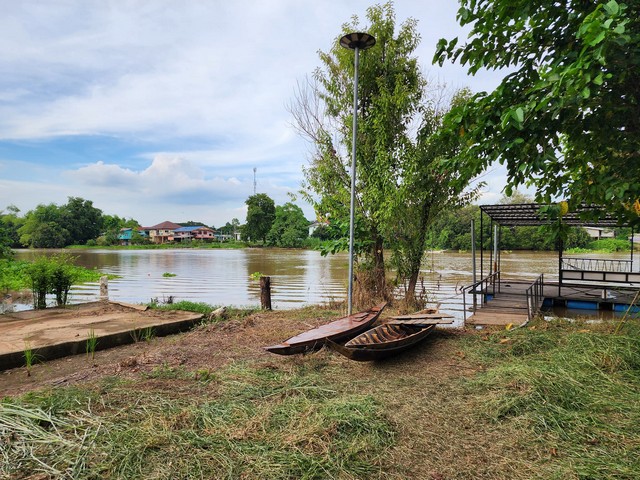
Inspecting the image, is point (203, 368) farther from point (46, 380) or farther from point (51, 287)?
point (51, 287)

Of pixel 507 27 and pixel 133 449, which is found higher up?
pixel 507 27

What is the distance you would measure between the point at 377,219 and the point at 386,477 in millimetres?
7358

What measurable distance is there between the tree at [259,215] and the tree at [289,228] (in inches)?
60.4

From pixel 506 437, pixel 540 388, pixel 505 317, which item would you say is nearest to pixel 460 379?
pixel 540 388

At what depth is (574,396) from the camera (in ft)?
12.1

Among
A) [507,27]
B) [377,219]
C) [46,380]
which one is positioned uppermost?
[507,27]

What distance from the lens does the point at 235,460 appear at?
110 inches

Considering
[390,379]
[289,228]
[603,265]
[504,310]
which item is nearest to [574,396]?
[390,379]

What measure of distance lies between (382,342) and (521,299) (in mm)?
7790

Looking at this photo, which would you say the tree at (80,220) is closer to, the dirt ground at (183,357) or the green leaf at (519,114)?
the dirt ground at (183,357)

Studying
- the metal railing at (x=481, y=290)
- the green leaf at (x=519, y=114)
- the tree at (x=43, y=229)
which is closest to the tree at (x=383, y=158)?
the metal railing at (x=481, y=290)

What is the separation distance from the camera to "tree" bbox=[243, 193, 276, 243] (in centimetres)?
6325

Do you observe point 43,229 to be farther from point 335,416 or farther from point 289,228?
point 335,416

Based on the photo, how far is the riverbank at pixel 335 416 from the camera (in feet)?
9.00
